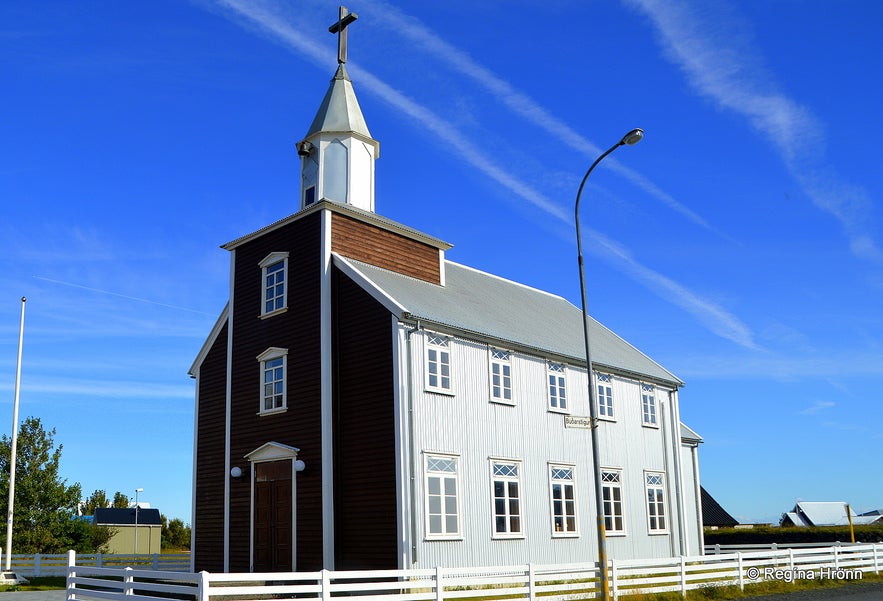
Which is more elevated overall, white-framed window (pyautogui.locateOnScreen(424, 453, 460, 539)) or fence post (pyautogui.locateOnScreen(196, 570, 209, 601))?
white-framed window (pyautogui.locateOnScreen(424, 453, 460, 539))

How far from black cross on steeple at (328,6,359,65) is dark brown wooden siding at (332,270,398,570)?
10311 millimetres

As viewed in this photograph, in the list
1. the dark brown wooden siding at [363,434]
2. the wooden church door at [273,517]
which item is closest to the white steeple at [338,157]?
the dark brown wooden siding at [363,434]

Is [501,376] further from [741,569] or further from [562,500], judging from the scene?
[741,569]

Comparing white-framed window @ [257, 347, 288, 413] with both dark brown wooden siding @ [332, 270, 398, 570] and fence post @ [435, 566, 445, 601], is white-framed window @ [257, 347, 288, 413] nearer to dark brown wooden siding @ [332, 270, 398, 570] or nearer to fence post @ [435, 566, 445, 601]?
dark brown wooden siding @ [332, 270, 398, 570]

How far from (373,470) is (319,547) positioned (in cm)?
263

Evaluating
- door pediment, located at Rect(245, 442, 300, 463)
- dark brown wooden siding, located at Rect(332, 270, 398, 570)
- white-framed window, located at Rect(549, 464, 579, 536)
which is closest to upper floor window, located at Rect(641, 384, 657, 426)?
white-framed window, located at Rect(549, 464, 579, 536)

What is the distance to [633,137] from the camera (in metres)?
19.0

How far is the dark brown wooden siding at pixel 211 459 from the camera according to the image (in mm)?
27531

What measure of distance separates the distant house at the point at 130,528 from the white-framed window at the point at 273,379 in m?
35.7

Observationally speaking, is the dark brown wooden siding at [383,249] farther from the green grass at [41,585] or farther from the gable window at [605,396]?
the green grass at [41,585]

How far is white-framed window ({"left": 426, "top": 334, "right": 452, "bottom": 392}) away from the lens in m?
24.3

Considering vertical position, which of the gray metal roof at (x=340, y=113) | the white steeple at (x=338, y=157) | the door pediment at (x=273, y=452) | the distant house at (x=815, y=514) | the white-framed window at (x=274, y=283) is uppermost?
the gray metal roof at (x=340, y=113)

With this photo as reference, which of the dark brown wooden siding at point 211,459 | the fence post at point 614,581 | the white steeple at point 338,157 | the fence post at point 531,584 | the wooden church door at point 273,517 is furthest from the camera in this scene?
the white steeple at point 338,157

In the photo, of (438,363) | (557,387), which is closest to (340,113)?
(438,363)
